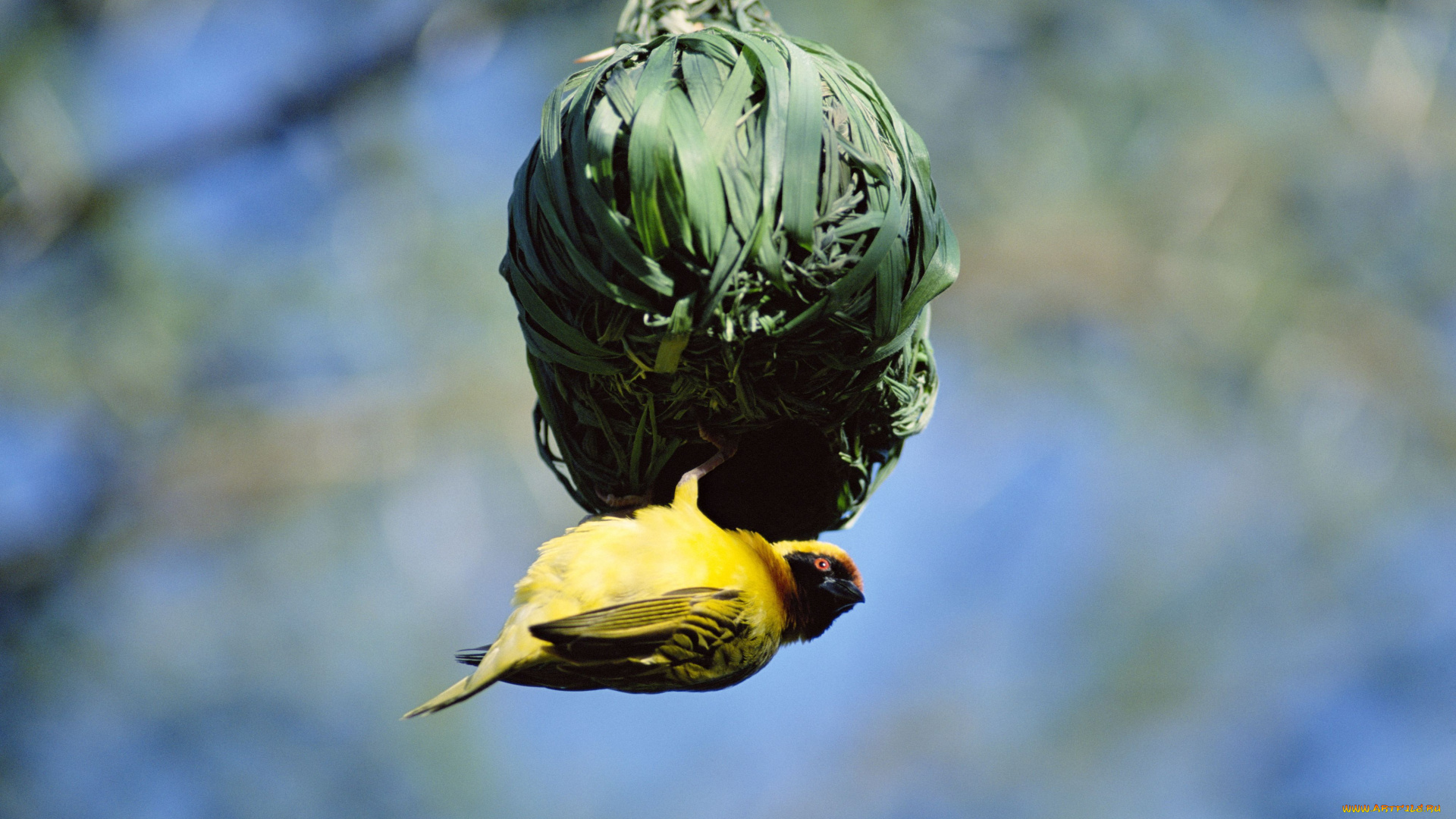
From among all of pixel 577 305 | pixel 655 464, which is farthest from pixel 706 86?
pixel 655 464

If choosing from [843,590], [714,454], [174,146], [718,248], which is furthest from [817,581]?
[174,146]

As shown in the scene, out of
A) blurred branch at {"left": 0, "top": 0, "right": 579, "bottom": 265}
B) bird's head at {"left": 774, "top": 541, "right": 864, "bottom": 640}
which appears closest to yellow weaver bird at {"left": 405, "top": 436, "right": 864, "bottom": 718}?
bird's head at {"left": 774, "top": 541, "right": 864, "bottom": 640}

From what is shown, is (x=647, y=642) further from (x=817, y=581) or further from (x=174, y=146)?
(x=174, y=146)

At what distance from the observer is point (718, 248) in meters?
1.93

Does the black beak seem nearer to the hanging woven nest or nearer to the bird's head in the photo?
the bird's head

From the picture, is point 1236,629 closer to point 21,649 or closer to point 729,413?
point 729,413

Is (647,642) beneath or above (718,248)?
beneath

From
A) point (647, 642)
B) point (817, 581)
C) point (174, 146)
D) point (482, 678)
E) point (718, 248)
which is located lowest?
point (482, 678)

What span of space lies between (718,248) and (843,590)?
3.43ft

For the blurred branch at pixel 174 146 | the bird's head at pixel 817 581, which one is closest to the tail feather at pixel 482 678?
the bird's head at pixel 817 581

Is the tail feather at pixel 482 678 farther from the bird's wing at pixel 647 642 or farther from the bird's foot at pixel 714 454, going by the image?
the bird's foot at pixel 714 454

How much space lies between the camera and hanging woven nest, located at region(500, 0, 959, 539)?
1.95 meters

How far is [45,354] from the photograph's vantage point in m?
6.02

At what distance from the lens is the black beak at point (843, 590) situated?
263cm
